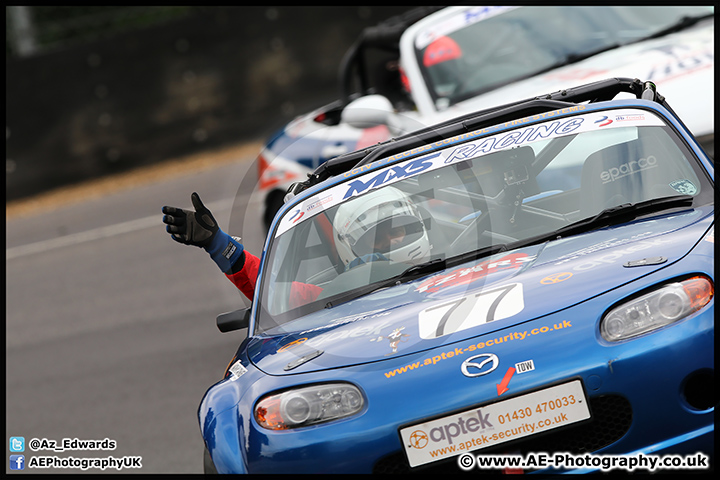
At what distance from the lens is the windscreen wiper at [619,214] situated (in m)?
3.46

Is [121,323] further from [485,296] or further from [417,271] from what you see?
[485,296]

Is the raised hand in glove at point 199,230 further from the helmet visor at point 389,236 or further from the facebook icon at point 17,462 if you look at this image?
the facebook icon at point 17,462

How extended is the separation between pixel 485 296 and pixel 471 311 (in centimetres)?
9

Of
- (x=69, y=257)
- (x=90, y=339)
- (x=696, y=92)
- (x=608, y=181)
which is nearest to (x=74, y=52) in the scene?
(x=69, y=257)

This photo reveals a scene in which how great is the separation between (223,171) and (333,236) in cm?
910

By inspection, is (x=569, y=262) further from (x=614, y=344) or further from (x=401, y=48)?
(x=401, y=48)

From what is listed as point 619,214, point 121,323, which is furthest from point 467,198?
point 121,323

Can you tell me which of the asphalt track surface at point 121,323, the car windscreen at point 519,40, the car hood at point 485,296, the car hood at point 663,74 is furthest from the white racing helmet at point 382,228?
the car windscreen at point 519,40

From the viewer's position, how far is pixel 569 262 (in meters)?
3.17

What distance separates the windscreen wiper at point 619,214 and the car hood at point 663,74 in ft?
7.78

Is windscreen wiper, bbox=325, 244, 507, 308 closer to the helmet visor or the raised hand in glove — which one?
the helmet visor

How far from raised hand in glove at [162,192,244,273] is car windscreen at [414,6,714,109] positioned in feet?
9.83

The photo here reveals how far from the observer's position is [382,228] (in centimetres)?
385

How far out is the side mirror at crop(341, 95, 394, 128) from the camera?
646 cm
